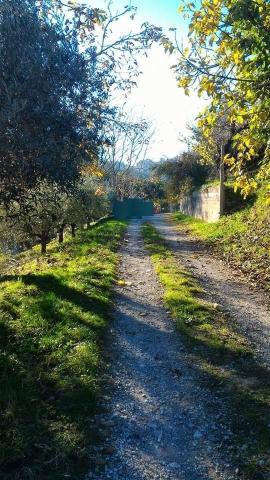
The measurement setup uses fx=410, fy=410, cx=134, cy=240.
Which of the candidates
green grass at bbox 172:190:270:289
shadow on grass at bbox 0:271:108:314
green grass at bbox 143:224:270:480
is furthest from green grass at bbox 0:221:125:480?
green grass at bbox 172:190:270:289

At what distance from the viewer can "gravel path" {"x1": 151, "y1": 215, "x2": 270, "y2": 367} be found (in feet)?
23.0

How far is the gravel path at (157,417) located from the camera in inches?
151

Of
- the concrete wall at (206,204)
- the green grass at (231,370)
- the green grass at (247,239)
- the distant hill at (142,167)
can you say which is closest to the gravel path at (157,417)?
the green grass at (231,370)

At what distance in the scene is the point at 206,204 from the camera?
96.5 ft

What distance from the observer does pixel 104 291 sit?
9609mm

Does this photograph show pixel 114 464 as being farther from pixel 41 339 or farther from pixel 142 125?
pixel 142 125

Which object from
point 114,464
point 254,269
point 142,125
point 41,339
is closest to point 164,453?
point 114,464

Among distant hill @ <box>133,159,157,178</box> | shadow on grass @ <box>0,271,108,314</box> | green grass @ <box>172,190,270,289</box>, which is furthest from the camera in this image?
distant hill @ <box>133,159,157,178</box>

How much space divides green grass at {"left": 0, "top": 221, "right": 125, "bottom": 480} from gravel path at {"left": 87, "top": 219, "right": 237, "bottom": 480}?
0.85 ft

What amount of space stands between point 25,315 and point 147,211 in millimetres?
45609

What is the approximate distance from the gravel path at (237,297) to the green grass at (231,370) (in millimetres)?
252

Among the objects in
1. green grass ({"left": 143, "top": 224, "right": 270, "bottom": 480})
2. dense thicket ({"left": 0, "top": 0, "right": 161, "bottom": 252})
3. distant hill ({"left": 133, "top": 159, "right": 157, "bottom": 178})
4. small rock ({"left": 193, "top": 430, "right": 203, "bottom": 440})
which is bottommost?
small rock ({"left": 193, "top": 430, "right": 203, "bottom": 440})

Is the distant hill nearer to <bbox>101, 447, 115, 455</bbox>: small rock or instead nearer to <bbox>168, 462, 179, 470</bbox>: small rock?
<bbox>101, 447, 115, 455</bbox>: small rock

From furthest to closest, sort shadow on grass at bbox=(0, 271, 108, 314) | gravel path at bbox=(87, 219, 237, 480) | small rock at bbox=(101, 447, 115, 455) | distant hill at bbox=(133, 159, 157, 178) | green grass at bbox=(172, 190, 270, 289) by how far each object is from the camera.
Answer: distant hill at bbox=(133, 159, 157, 178)
green grass at bbox=(172, 190, 270, 289)
shadow on grass at bbox=(0, 271, 108, 314)
small rock at bbox=(101, 447, 115, 455)
gravel path at bbox=(87, 219, 237, 480)
